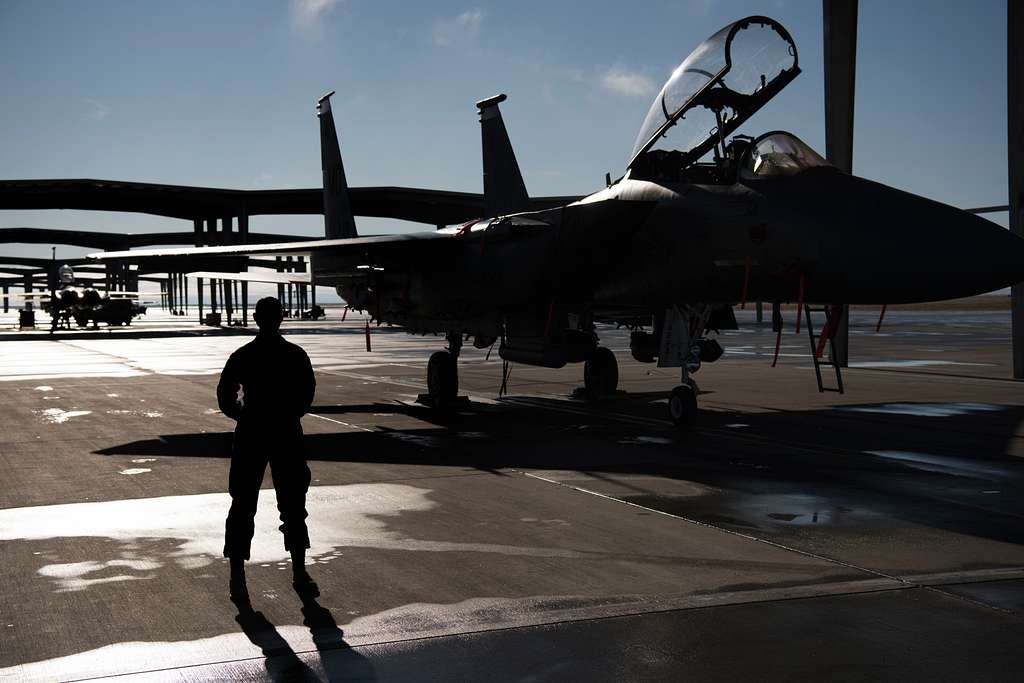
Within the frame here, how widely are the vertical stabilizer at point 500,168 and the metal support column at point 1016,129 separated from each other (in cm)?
945


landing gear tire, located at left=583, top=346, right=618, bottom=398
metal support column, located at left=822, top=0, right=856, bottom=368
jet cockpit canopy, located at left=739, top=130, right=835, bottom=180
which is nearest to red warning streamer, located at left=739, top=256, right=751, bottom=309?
jet cockpit canopy, located at left=739, top=130, right=835, bottom=180

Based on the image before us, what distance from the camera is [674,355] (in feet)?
41.5

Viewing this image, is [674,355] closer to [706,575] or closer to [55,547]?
[706,575]

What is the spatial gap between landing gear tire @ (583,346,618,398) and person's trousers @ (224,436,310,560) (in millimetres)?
10914

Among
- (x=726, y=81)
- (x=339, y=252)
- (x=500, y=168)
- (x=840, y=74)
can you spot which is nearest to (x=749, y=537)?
(x=726, y=81)

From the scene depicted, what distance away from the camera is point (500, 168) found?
62.5ft

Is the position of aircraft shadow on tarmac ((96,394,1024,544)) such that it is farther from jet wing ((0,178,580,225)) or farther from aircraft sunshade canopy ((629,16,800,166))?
jet wing ((0,178,580,225))

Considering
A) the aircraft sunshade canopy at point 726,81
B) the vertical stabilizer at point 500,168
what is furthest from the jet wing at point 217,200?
the aircraft sunshade canopy at point 726,81

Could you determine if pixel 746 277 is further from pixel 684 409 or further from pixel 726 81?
pixel 726 81

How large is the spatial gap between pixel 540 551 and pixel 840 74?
760 inches

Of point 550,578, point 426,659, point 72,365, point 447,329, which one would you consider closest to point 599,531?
point 550,578

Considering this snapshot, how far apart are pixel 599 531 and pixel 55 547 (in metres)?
3.63

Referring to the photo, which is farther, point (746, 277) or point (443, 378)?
point (443, 378)

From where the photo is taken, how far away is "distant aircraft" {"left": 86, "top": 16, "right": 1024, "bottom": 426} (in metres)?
10.4
